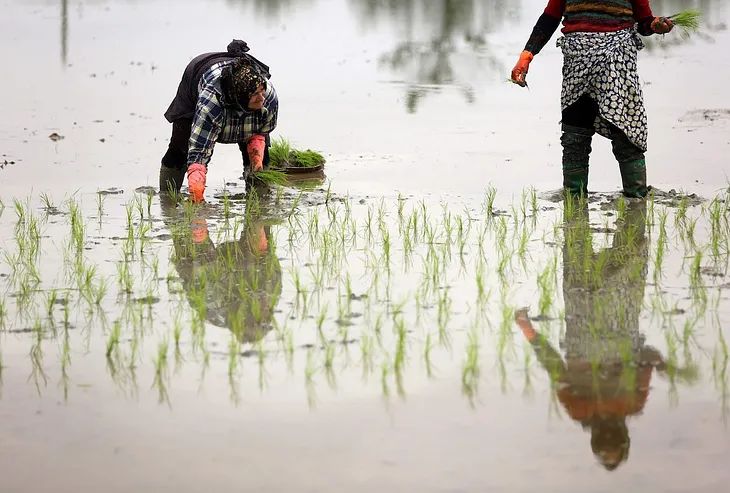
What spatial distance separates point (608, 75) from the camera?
631cm

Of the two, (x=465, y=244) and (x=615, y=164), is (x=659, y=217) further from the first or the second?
(x=615, y=164)

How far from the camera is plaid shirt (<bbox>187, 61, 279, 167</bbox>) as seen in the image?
251 inches

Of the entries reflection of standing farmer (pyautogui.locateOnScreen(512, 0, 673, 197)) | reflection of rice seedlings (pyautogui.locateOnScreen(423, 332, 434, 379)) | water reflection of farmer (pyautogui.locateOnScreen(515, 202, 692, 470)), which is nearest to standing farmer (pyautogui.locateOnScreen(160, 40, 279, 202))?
reflection of standing farmer (pyautogui.locateOnScreen(512, 0, 673, 197))

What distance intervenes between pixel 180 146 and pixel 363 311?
2658 millimetres

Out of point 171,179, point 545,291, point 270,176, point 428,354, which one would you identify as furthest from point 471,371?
point 171,179

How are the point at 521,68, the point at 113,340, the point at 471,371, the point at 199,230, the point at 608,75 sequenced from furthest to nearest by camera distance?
the point at 521,68 < the point at 608,75 < the point at 199,230 < the point at 113,340 < the point at 471,371

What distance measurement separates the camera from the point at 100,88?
37.4 feet

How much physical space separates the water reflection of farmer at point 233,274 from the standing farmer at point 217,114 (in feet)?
1.40

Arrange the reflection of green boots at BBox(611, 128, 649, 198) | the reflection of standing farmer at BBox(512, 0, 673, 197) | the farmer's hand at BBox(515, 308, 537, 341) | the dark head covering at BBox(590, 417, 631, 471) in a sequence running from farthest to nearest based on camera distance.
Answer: the reflection of green boots at BBox(611, 128, 649, 198) → the reflection of standing farmer at BBox(512, 0, 673, 197) → the farmer's hand at BBox(515, 308, 537, 341) → the dark head covering at BBox(590, 417, 631, 471)

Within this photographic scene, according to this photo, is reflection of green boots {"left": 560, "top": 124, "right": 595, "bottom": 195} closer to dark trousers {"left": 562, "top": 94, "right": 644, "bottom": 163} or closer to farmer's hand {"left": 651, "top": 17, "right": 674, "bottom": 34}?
dark trousers {"left": 562, "top": 94, "right": 644, "bottom": 163}

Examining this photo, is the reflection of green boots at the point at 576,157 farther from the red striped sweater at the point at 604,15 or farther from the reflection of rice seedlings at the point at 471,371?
the reflection of rice seedlings at the point at 471,371

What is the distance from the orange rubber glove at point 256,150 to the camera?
6824 mm

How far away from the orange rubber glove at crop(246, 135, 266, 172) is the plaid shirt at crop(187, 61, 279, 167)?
13cm

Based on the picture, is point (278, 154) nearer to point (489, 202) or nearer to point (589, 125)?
point (489, 202)
